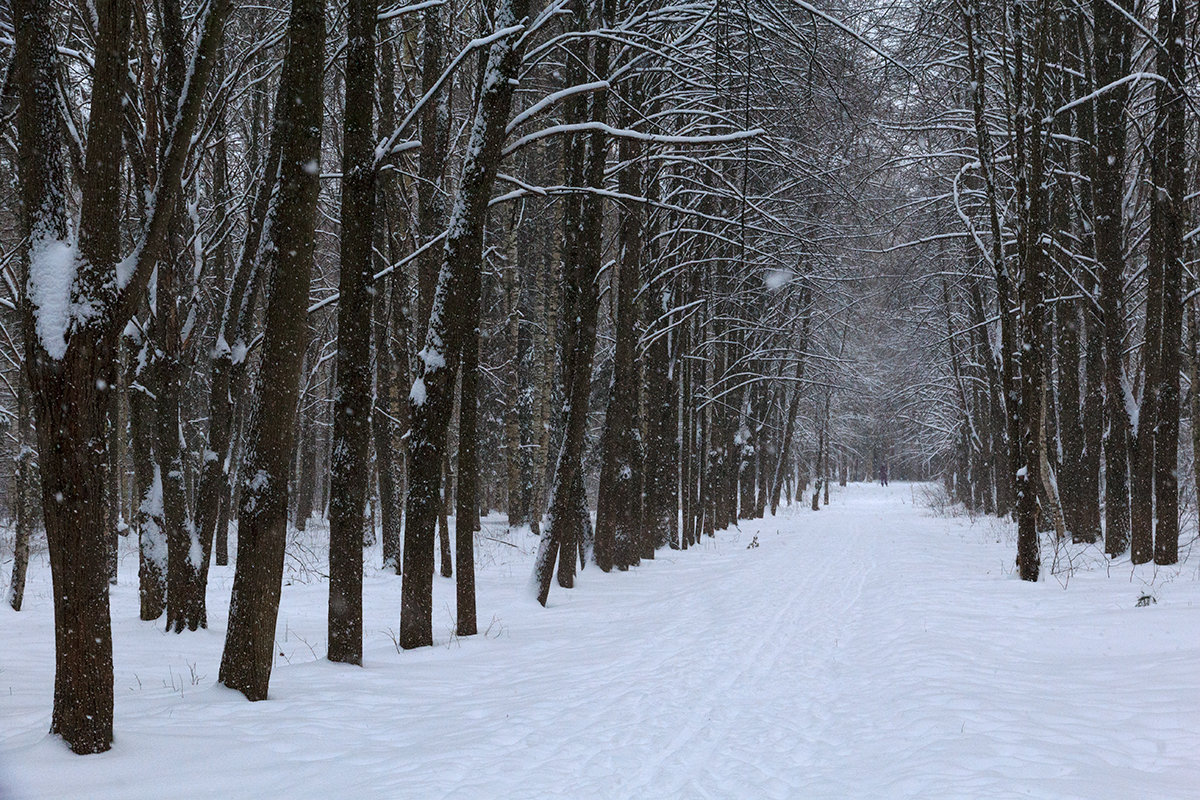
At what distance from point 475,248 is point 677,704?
4.79m

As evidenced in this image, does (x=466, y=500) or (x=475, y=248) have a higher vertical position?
(x=475, y=248)

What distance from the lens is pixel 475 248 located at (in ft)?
26.2

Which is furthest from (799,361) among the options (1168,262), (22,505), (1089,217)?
(22,505)

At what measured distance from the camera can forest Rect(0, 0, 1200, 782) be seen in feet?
14.2

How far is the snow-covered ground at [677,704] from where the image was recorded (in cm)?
431

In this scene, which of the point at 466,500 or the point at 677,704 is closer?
the point at 677,704

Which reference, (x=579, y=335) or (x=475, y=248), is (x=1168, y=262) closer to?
(x=579, y=335)

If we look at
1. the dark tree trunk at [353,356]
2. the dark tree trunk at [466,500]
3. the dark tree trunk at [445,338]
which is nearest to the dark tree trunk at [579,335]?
the dark tree trunk at [466,500]

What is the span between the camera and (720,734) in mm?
5387

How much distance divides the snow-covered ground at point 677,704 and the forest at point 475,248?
54cm

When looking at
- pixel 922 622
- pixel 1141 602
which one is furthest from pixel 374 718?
pixel 1141 602

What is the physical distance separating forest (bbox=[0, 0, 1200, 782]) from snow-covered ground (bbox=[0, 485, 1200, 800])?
539mm

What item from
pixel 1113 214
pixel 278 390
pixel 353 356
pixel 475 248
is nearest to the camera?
pixel 278 390

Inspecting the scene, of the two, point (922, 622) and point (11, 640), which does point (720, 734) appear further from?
point (11, 640)
